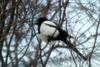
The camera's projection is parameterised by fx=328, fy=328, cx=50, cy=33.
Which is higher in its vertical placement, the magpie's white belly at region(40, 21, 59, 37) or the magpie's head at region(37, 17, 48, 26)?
the magpie's head at region(37, 17, 48, 26)

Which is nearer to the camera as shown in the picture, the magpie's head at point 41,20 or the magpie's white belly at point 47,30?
the magpie's white belly at point 47,30

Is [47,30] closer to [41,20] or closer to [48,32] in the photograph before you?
[48,32]

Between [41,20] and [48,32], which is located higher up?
[41,20]

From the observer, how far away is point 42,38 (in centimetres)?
483

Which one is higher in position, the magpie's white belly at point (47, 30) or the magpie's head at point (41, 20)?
the magpie's head at point (41, 20)

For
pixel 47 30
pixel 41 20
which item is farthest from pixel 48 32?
pixel 41 20

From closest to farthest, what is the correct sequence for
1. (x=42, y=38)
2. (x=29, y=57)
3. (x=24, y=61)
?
1. (x=29, y=57)
2. (x=24, y=61)
3. (x=42, y=38)

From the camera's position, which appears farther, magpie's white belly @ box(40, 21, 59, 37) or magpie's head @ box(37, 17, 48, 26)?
magpie's head @ box(37, 17, 48, 26)

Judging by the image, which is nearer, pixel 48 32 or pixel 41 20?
pixel 48 32

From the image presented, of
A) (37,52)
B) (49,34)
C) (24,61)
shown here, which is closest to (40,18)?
(49,34)

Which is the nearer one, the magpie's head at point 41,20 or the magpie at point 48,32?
the magpie at point 48,32

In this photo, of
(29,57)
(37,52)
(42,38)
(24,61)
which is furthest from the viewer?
(42,38)

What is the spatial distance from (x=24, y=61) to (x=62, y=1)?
4.23 feet

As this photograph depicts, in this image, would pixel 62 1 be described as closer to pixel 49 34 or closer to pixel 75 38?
pixel 75 38
